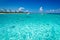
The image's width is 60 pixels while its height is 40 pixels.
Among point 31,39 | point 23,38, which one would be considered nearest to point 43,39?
point 31,39

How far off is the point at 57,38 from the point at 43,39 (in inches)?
20.7

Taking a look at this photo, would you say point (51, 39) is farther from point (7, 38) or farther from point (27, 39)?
point (7, 38)

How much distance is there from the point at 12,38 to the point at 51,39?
1.25 metres

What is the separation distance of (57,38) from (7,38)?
1647mm

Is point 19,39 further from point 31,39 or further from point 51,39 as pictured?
point 51,39

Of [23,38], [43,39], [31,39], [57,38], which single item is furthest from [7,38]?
[57,38]

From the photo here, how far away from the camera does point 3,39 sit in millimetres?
4234

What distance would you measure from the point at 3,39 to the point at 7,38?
155 millimetres

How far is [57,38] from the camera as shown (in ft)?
14.5

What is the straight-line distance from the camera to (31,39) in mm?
4223

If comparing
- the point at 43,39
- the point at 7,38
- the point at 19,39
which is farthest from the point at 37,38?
the point at 7,38

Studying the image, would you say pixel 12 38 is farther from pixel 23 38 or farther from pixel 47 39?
pixel 47 39

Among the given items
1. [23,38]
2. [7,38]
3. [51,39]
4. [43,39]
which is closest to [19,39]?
[23,38]

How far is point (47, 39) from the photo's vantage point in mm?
4203
